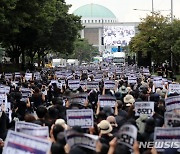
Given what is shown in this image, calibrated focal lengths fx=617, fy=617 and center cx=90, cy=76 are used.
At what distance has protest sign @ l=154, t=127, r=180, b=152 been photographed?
9.27m

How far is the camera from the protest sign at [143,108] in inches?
557

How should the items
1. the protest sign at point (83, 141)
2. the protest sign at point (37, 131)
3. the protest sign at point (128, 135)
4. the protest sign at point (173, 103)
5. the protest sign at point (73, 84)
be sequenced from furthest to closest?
the protest sign at point (73, 84)
the protest sign at point (173, 103)
the protest sign at point (37, 131)
the protest sign at point (83, 141)
the protest sign at point (128, 135)

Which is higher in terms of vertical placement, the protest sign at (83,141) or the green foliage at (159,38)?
the green foliage at (159,38)

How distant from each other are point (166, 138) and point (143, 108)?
4825mm

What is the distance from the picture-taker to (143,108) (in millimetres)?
14188

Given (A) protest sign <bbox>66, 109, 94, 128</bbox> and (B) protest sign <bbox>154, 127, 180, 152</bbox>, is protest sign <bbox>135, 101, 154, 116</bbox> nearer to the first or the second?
(A) protest sign <bbox>66, 109, 94, 128</bbox>

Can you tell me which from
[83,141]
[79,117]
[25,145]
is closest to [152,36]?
[79,117]

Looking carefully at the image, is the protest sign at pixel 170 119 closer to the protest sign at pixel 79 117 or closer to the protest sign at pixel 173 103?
the protest sign at pixel 79 117

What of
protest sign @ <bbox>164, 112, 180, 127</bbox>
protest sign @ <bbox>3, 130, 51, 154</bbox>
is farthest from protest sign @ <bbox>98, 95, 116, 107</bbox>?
protest sign @ <bbox>3, 130, 51, 154</bbox>

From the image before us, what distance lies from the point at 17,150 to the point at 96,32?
190 meters

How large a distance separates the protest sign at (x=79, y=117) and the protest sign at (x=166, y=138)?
3.05 metres

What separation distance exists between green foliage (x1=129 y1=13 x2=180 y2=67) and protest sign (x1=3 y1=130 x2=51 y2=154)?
1641 inches

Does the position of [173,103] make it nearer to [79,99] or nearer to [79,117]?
[79,117]

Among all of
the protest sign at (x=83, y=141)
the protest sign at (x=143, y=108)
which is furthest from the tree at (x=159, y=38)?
the protest sign at (x=83, y=141)
